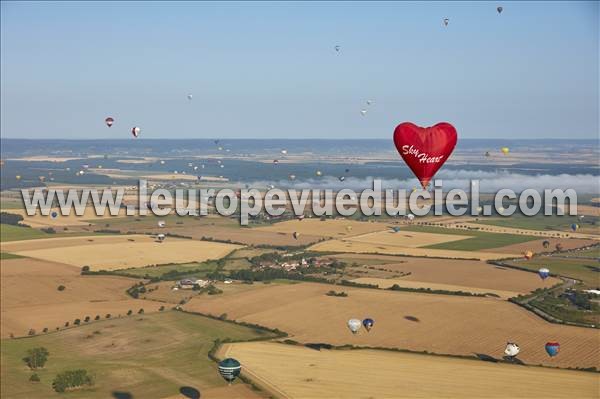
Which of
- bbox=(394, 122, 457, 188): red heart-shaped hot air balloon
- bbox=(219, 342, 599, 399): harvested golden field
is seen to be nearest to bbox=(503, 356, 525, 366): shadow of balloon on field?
bbox=(219, 342, 599, 399): harvested golden field

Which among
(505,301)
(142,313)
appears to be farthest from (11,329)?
(505,301)

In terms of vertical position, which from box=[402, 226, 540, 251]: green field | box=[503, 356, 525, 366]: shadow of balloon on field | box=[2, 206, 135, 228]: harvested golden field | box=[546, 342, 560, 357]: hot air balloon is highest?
box=[2, 206, 135, 228]: harvested golden field

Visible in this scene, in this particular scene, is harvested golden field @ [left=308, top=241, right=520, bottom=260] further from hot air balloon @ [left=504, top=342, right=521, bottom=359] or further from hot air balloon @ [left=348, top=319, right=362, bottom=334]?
hot air balloon @ [left=504, top=342, right=521, bottom=359]

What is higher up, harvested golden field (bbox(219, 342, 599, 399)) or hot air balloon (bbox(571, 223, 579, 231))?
hot air balloon (bbox(571, 223, 579, 231))

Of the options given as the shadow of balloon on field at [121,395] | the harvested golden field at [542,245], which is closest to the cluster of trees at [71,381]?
the shadow of balloon on field at [121,395]

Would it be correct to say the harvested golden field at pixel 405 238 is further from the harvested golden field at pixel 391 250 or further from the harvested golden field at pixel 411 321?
the harvested golden field at pixel 411 321

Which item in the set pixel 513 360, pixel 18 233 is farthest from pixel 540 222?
pixel 513 360

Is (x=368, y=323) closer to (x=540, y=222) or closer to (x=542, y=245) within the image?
(x=542, y=245)
